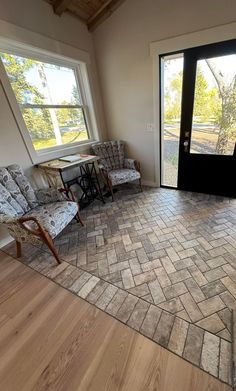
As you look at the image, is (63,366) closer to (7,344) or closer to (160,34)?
Answer: (7,344)

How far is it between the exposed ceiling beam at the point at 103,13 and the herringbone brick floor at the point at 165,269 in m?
2.92

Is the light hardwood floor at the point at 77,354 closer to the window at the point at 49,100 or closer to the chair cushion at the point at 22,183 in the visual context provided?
the chair cushion at the point at 22,183

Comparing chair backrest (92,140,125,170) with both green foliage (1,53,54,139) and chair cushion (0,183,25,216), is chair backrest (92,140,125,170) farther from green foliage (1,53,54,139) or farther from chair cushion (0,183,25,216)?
chair cushion (0,183,25,216)

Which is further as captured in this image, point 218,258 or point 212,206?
point 212,206

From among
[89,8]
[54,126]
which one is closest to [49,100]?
[54,126]

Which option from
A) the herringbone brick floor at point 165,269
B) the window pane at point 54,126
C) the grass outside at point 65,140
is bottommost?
the herringbone brick floor at point 165,269

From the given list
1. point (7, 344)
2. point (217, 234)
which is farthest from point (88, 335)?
point (217, 234)

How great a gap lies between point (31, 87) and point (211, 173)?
290 cm

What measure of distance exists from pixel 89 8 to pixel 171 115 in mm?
1933

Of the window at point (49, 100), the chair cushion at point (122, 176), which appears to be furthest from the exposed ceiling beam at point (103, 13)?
the chair cushion at point (122, 176)

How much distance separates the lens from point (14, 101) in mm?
2061

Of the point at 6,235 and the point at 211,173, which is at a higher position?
the point at 211,173

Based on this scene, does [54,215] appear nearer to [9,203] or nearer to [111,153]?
[9,203]

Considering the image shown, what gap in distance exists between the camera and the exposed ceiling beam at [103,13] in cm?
242
